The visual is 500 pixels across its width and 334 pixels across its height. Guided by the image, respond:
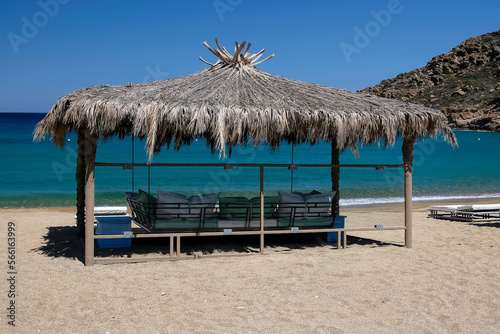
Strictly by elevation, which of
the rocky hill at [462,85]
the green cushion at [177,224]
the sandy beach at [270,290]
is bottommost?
the sandy beach at [270,290]

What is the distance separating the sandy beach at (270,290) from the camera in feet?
13.6

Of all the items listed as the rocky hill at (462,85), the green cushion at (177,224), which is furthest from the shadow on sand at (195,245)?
the rocky hill at (462,85)

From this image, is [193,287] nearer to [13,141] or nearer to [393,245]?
[393,245]

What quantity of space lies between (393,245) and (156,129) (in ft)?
12.8

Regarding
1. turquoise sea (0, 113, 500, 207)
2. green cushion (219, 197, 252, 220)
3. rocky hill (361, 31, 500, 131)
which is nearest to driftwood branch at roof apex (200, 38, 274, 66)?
green cushion (219, 197, 252, 220)

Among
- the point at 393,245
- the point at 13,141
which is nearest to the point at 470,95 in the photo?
the point at 13,141

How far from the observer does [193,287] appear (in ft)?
16.8

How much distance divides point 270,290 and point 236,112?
209cm

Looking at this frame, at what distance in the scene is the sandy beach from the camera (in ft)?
13.6

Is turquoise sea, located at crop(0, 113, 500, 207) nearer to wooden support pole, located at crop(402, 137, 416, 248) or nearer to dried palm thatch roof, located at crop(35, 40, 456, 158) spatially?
dried palm thatch roof, located at crop(35, 40, 456, 158)

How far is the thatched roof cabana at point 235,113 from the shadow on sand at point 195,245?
130cm

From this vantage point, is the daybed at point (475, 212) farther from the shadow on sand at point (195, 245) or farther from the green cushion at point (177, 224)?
the green cushion at point (177, 224)

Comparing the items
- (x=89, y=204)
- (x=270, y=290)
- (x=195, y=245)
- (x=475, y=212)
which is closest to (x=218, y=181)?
(x=475, y=212)

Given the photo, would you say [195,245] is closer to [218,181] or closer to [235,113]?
[235,113]
